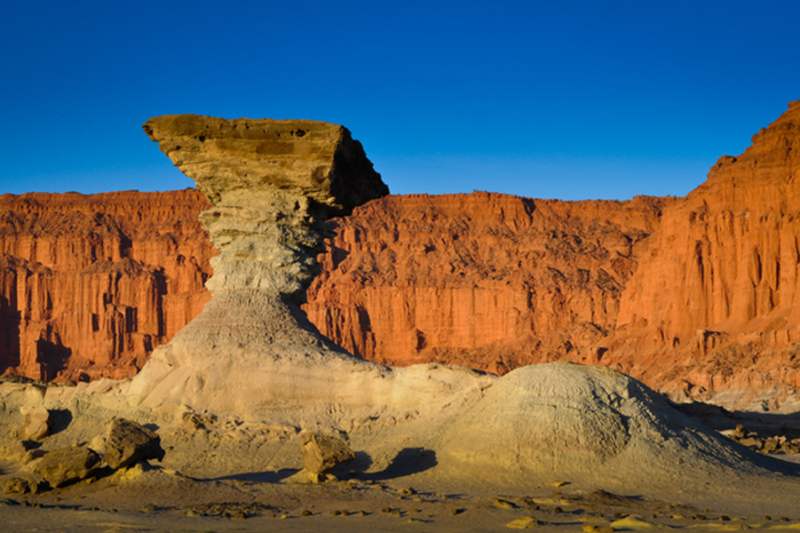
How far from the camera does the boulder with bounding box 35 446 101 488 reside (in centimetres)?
1521

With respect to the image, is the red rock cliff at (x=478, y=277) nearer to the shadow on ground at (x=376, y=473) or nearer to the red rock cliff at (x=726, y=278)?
the red rock cliff at (x=726, y=278)

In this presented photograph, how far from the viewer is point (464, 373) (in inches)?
738

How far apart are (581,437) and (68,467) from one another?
9.69 meters

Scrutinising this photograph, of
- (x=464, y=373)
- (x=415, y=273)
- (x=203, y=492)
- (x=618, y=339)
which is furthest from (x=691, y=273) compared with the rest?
(x=203, y=492)

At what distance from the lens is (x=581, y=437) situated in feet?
51.3

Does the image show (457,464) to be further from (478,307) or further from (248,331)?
(478,307)

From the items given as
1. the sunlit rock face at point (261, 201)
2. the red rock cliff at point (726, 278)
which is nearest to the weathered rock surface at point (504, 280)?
the red rock cliff at point (726, 278)

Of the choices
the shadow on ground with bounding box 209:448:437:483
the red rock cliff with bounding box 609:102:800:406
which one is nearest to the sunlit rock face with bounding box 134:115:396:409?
the shadow on ground with bounding box 209:448:437:483

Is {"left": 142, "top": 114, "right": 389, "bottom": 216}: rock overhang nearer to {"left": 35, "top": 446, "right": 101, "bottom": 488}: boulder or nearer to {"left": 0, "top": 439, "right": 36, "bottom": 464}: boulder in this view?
{"left": 0, "top": 439, "right": 36, "bottom": 464}: boulder

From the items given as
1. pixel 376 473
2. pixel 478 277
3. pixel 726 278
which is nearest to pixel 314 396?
pixel 376 473

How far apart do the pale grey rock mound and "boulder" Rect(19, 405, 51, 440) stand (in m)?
10.1

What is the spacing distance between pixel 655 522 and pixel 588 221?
364 ft

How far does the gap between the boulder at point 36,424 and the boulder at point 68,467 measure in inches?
190

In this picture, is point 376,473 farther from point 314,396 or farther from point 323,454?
point 314,396
